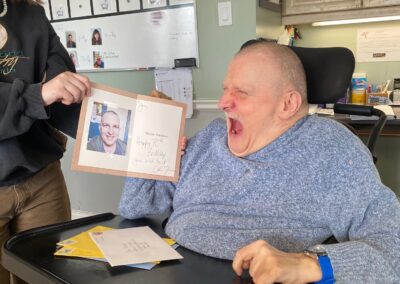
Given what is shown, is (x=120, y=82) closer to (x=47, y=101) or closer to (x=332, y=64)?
(x=47, y=101)

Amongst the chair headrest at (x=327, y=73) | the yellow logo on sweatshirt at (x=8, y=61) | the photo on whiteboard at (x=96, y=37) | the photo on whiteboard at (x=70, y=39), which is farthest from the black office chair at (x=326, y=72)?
the photo on whiteboard at (x=70, y=39)

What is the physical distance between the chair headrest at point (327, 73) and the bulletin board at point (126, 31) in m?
1.16

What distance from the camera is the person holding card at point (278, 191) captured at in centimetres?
84

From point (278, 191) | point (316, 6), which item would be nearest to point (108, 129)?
point (278, 191)

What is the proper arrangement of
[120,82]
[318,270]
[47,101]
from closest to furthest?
[318,270], [47,101], [120,82]

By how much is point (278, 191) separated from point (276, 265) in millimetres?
266

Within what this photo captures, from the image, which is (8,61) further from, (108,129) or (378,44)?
(378,44)

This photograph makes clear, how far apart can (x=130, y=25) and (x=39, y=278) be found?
5.99ft

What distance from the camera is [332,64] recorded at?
46.5 inches

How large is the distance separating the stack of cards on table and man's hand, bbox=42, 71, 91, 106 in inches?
14.1

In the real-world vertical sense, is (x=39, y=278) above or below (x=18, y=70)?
below

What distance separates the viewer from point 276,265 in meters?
0.78

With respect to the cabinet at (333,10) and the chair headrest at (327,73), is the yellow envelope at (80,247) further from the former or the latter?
the cabinet at (333,10)

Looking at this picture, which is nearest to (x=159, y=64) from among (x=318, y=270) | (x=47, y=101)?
(x=47, y=101)
